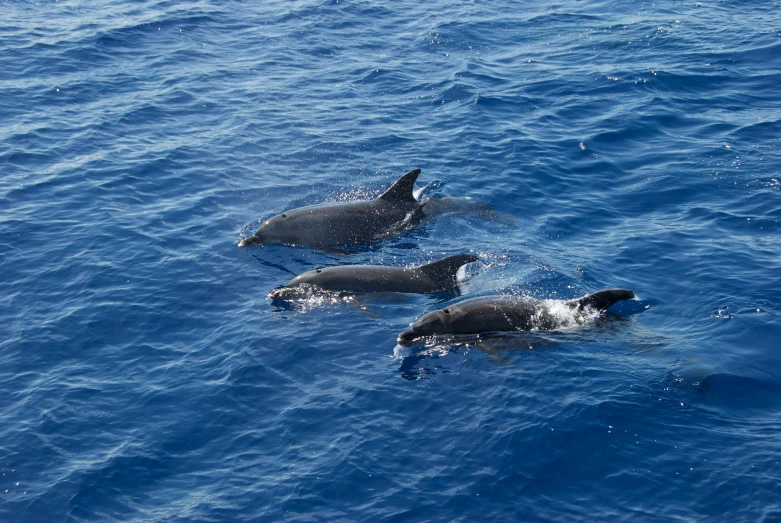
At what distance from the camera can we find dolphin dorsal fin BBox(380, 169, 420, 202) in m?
21.9

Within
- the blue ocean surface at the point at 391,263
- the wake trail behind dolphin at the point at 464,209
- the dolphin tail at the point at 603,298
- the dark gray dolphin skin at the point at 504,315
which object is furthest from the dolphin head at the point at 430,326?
the wake trail behind dolphin at the point at 464,209

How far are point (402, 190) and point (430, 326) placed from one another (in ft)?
20.3

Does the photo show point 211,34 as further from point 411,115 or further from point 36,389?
point 36,389

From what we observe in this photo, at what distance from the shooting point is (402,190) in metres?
22.1

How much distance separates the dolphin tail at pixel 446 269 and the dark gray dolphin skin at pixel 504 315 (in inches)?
62.1

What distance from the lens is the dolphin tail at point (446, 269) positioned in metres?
18.8

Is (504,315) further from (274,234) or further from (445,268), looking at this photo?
(274,234)

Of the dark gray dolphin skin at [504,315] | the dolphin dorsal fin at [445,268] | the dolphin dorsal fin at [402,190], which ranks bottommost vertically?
the dark gray dolphin skin at [504,315]

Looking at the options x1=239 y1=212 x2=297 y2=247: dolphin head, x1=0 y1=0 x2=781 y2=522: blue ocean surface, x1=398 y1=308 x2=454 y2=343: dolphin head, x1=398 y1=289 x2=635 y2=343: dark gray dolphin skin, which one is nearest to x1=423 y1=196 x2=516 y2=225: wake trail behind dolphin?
x1=0 y1=0 x2=781 y2=522: blue ocean surface

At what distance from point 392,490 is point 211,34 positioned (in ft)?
98.4

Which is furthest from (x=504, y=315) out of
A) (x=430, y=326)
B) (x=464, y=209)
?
(x=464, y=209)

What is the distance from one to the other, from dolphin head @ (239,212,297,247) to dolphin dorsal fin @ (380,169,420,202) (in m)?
2.74

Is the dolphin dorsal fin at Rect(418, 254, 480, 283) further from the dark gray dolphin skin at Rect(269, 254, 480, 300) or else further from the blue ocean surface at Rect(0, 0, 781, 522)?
the blue ocean surface at Rect(0, 0, 781, 522)

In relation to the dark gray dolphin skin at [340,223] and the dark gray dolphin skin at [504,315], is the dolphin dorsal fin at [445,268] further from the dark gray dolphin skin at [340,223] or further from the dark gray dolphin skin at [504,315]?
the dark gray dolphin skin at [340,223]
